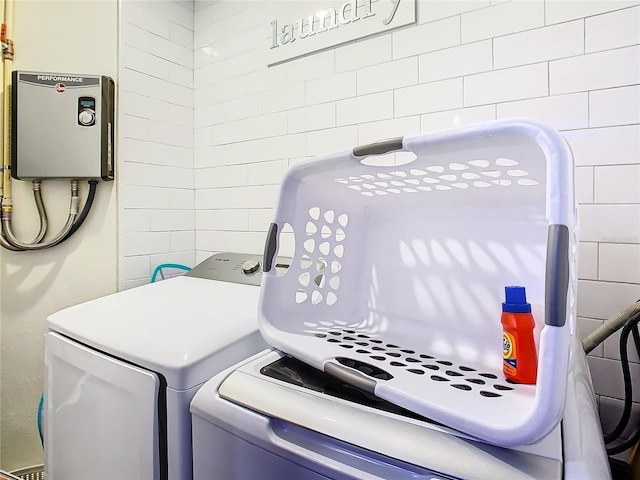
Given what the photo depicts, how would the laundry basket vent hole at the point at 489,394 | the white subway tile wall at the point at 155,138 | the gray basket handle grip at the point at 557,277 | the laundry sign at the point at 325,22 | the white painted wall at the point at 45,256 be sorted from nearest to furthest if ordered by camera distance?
the gray basket handle grip at the point at 557,277
the laundry basket vent hole at the point at 489,394
the laundry sign at the point at 325,22
the white painted wall at the point at 45,256
the white subway tile wall at the point at 155,138

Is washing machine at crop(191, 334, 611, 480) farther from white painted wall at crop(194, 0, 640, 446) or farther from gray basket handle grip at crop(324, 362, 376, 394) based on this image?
white painted wall at crop(194, 0, 640, 446)

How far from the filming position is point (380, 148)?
688 mm

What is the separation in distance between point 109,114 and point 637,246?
6.19 ft

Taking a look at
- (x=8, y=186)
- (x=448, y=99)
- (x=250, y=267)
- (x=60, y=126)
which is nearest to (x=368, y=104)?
(x=448, y=99)

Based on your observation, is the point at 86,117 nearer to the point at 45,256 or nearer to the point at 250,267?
the point at 45,256

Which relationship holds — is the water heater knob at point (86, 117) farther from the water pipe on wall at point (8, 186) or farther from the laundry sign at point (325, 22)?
the laundry sign at point (325, 22)

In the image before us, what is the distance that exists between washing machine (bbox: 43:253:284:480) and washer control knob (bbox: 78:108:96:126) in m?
0.76

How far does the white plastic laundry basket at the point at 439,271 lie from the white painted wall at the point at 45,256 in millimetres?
1097

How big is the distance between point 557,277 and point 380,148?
1.17 ft

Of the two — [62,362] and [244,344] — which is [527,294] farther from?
[62,362]

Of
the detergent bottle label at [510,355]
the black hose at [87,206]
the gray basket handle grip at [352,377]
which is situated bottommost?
the gray basket handle grip at [352,377]

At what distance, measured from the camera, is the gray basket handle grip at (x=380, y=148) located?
667 millimetres

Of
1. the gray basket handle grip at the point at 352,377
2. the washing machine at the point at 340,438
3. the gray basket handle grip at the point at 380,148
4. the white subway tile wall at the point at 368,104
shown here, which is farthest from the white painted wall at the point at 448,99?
the gray basket handle grip at the point at 352,377

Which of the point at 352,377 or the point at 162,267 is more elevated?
the point at 162,267
